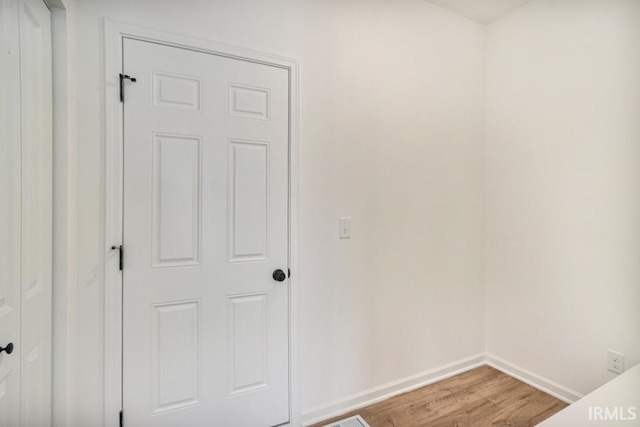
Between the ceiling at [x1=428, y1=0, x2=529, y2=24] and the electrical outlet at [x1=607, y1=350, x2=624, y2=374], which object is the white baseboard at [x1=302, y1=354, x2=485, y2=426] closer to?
the electrical outlet at [x1=607, y1=350, x2=624, y2=374]

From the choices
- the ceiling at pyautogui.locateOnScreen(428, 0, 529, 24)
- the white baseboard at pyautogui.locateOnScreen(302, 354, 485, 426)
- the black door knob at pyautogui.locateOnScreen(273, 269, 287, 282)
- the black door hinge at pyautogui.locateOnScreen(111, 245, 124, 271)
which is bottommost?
the white baseboard at pyautogui.locateOnScreen(302, 354, 485, 426)

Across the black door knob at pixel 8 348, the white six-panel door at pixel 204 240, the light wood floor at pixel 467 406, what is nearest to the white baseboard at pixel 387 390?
the light wood floor at pixel 467 406

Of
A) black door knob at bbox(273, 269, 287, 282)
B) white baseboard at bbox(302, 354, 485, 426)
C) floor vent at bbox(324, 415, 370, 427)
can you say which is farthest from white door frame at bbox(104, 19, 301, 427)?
floor vent at bbox(324, 415, 370, 427)

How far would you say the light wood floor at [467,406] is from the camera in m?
1.88

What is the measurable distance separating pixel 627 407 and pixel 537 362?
108cm

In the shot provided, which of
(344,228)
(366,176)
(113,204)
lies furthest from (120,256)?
(366,176)

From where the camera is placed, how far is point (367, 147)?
2041mm

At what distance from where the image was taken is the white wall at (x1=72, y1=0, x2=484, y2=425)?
141cm

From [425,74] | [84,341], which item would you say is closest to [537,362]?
[425,74]

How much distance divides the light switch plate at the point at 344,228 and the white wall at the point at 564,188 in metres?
1.35

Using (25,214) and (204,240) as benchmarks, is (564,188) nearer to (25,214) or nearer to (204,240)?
(204,240)

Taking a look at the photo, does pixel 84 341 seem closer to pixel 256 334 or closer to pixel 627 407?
pixel 256 334

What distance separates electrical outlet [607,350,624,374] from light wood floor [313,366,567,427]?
400 millimetres

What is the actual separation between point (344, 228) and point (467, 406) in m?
1.42
